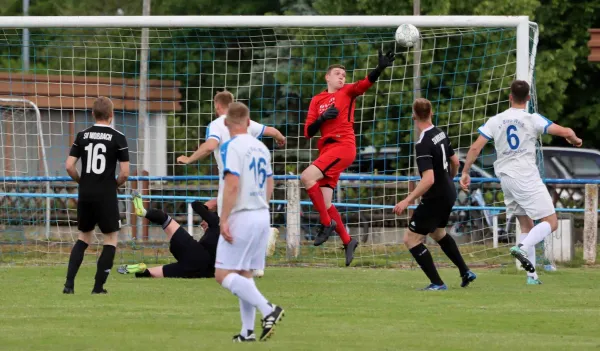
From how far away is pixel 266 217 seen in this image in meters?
8.52

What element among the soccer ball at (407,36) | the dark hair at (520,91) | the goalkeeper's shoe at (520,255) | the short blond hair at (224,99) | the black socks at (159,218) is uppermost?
the soccer ball at (407,36)

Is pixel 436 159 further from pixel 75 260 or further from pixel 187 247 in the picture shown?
pixel 75 260

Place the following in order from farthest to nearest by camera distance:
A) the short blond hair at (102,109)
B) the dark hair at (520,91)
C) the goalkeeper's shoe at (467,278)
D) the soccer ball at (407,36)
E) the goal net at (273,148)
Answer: the goal net at (273,148), the soccer ball at (407,36), the dark hair at (520,91), the goalkeeper's shoe at (467,278), the short blond hair at (102,109)

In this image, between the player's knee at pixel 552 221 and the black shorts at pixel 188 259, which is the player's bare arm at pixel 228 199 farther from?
the player's knee at pixel 552 221

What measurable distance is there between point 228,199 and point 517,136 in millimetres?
5559

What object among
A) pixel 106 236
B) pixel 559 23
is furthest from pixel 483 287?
pixel 559 23

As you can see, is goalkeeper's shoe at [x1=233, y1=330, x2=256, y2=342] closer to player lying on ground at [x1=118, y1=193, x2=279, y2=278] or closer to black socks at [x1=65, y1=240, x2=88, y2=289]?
black socks at [x1=65, y1=240, x2=88, y2=289]

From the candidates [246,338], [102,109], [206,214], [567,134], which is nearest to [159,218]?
[206,214]

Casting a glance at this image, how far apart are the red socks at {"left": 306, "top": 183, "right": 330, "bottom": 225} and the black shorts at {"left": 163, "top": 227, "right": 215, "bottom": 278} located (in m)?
1.29

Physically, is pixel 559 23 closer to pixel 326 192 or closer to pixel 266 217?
pixel 326 192

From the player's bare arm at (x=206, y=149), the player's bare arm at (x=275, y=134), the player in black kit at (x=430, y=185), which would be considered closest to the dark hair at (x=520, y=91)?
the player in black kit at (x=430, y=185)

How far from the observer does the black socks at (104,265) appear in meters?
11.7

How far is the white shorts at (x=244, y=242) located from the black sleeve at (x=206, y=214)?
508cm

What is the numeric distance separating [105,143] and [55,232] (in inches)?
331
